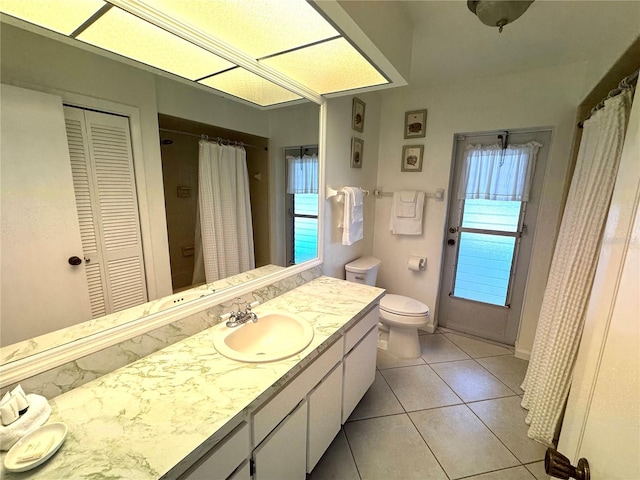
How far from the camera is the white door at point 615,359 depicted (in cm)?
44

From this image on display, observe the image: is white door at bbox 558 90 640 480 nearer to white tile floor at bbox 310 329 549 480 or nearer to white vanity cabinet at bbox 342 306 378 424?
white vanity cabinet at bbox 342 306 378 424

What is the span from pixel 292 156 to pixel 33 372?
153 centimetres

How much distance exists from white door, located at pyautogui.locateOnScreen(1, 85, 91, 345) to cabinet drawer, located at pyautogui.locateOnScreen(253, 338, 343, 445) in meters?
0.74

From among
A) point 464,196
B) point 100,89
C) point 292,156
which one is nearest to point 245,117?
point 292,156

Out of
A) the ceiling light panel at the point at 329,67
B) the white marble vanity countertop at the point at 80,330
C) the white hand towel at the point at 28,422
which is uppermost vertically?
the ceiling light panel at the point at 329,67

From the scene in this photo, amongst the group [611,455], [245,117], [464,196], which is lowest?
[611,455]

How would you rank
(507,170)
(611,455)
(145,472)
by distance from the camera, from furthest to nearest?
1. (507,170)
2. (145,472)
3. (611,455)

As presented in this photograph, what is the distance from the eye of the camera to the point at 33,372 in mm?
802

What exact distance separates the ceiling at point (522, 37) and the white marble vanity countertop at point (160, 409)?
1.87m

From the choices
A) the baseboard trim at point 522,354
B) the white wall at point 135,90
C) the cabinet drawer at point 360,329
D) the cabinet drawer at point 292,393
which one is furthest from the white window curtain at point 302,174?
the baseboard trim at point 522,354

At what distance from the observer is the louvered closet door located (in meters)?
0.92

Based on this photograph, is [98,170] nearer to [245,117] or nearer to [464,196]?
[245,117]

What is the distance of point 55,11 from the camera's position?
823 millimetres

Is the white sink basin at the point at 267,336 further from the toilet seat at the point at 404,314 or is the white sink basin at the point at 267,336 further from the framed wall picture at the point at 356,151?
the framed wall picture at the point at 356,151
